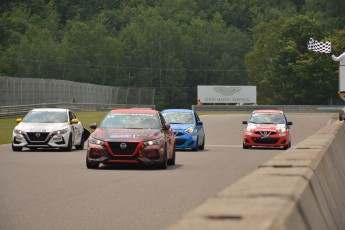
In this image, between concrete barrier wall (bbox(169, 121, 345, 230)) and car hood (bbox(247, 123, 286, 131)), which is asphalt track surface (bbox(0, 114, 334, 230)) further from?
car hood (bbox(247, 123, 286, 131))

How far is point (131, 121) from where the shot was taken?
74.1 ft

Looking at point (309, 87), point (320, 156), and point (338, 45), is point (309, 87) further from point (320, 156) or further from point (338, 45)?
point (320, 156)

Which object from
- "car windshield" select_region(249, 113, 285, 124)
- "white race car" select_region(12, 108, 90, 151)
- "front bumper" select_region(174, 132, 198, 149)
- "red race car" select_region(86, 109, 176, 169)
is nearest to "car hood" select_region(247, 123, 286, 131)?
"car windshield" select_region(249, 113, 285, 124)

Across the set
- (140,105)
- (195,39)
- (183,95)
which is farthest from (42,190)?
(195,39)

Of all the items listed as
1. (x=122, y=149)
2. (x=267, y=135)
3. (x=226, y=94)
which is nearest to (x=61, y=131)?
(x=267, y=135)

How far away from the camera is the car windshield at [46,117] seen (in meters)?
31.2

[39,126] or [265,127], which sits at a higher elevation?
[39,126]

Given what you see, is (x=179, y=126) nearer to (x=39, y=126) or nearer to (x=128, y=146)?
(x=39, y=126)

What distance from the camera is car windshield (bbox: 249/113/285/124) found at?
120 feet

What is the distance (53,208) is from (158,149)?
8.58m

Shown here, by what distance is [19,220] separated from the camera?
1127 centimetres

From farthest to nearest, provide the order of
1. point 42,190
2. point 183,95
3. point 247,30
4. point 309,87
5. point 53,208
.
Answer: point 247,30
point 183,95
point 309,87
point 42,190
point 53,208

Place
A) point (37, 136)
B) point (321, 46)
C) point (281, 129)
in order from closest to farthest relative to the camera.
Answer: point (37, 136), point (281, 129), point (321, 46)

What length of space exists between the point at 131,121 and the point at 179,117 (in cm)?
1169
